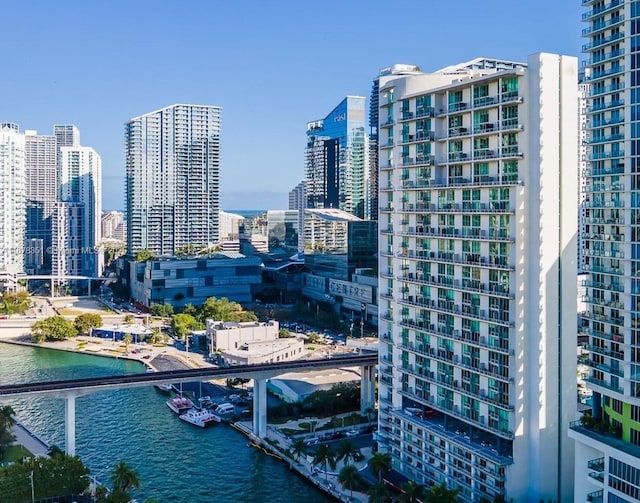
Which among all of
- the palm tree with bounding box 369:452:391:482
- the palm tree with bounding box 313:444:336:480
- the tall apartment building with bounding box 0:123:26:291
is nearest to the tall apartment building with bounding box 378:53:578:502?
the palm tree with bounding box 369:452:391:482

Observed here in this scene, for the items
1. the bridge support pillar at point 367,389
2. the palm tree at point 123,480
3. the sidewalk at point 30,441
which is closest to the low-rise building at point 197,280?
the sidewalk at point 30,441

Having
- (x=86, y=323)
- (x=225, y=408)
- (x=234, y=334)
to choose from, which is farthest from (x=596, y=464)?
(x=86, y=323)

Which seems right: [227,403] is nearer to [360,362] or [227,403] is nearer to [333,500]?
[360,362]

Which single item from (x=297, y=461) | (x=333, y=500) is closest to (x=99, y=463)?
(x=297, y=461)

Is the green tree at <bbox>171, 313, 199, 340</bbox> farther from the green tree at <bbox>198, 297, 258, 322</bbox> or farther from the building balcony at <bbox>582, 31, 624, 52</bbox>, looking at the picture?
the building balcony at <bbox>582, 31, 624, 52</bbox>

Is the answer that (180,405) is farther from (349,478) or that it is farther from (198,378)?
(349,478)

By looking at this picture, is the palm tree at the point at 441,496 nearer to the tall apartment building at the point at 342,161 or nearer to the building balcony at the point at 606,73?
the building balcony at the point at 606,73

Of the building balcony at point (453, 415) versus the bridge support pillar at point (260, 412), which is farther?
the bridge support pillar at point (260, 412)
